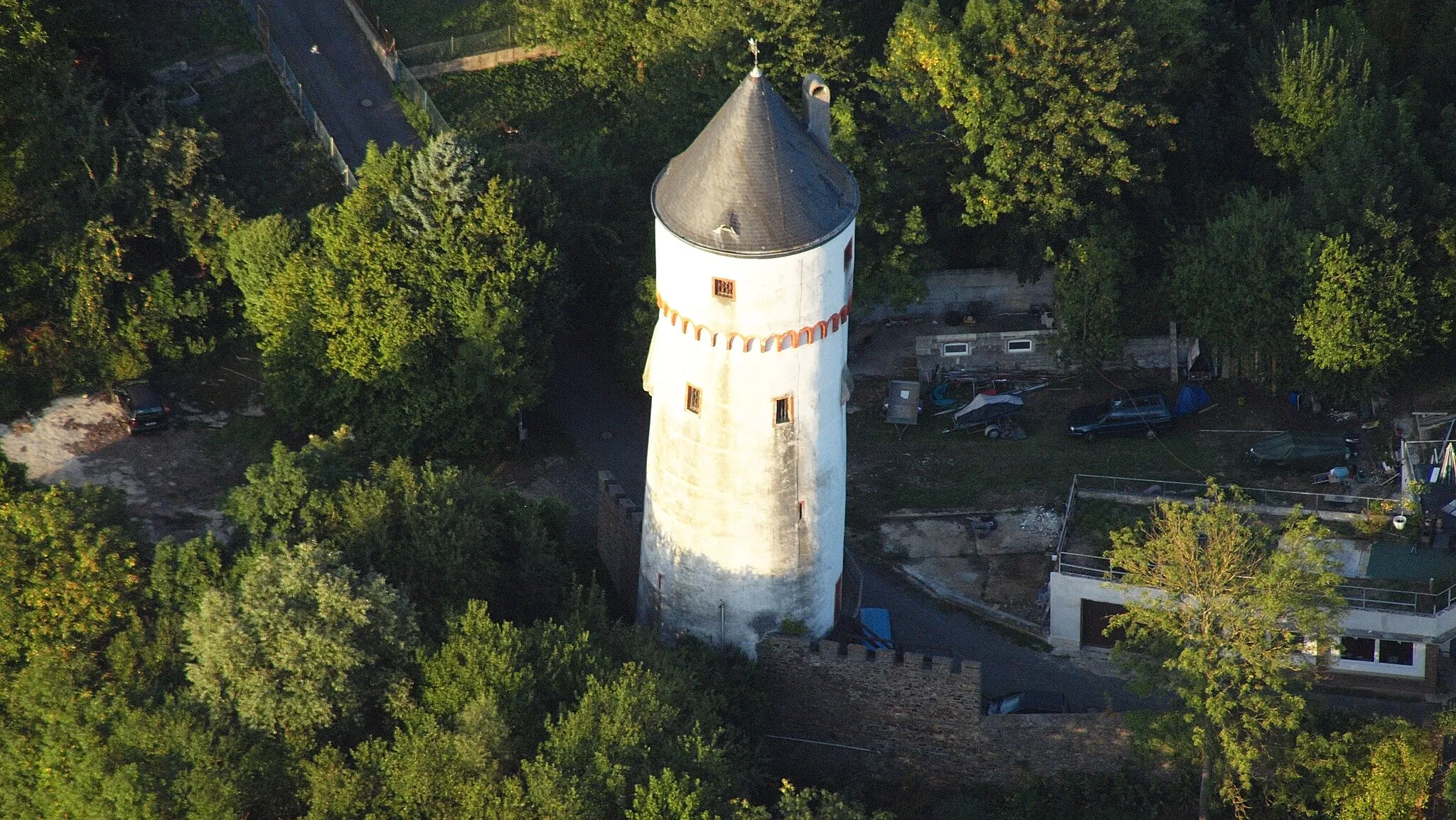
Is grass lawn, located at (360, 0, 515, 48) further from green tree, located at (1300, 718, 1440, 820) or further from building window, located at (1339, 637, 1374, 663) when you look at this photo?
green tree, located at (1300, 718, 1440, 820)

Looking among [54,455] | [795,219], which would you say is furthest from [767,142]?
[54,455]

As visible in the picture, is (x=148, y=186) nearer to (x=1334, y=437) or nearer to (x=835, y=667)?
(x=835, y=667)

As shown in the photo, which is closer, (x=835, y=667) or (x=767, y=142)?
(x=767, y=142)

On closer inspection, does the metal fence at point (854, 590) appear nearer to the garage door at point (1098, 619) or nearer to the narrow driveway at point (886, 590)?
Result: the narrow driveway at point (886, 590)

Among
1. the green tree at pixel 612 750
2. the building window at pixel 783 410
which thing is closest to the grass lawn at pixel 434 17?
the building window at pixel 783 410

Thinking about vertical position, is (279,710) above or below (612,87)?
below

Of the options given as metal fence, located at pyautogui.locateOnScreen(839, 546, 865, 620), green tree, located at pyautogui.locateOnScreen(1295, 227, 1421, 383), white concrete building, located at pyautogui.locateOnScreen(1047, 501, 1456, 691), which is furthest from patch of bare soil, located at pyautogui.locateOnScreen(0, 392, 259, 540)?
Result: green tree, located at pyautogui.locateOnScreen(1295, 227, 1421, 383)
